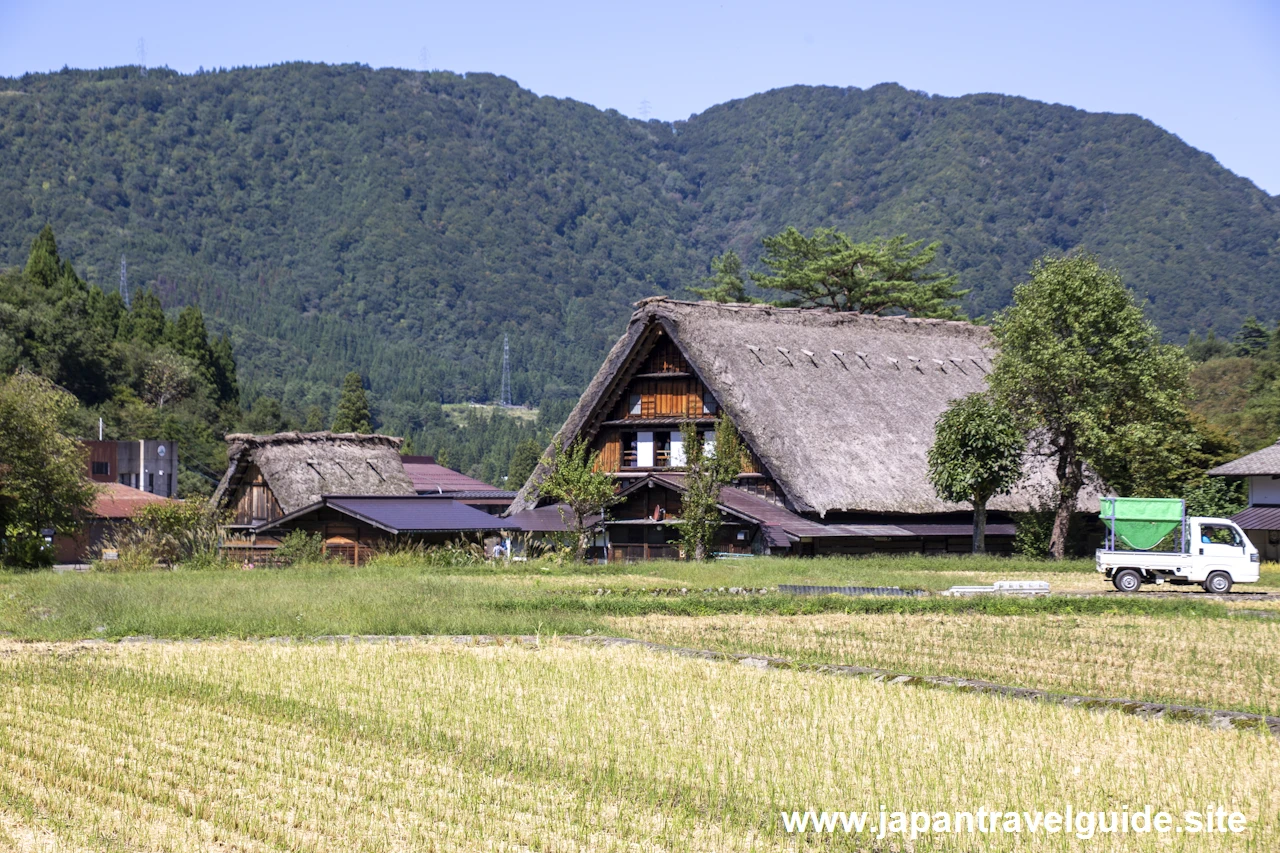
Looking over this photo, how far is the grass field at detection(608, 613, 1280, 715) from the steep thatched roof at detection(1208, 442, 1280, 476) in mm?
20128

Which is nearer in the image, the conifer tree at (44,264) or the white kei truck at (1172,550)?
the white kei truck at (1172,550)

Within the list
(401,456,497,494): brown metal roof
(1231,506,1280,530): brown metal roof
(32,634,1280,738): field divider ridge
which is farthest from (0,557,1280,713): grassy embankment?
(401,456,497,494): brown metal roof

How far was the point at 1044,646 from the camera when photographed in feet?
65.7

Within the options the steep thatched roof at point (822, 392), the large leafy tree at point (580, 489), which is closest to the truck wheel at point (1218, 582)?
the steep thatched roof at point (822, 392)

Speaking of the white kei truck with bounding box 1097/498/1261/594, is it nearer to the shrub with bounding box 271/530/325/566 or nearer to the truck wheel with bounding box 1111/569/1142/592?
the truck wheel with bounding box 1111/569/1142/592

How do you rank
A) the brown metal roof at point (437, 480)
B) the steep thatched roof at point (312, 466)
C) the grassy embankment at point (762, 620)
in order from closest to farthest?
the grassy embankment at point (762, 620) → the steep thatched roof at point (312, 466) → the brown metal roof at point (437, 480)

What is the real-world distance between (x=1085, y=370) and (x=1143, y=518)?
30.3ft

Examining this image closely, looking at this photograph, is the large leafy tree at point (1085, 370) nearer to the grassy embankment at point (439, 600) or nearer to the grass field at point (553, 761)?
the grassy embankment at point (439, 600)

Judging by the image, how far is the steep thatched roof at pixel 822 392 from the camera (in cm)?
4425

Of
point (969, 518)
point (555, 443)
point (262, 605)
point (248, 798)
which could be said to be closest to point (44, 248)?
point (555, 443)

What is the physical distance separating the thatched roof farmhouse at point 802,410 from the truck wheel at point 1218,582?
12.1 meters

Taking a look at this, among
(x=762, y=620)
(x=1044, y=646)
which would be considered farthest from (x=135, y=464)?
(x=1044, y=646)

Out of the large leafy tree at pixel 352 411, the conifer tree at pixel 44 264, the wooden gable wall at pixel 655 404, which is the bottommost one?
the wooden gable wall at pixel 655 404

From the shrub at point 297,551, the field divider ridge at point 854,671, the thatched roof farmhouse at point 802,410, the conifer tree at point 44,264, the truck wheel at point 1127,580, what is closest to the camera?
the field divider ridge at point 854,671
